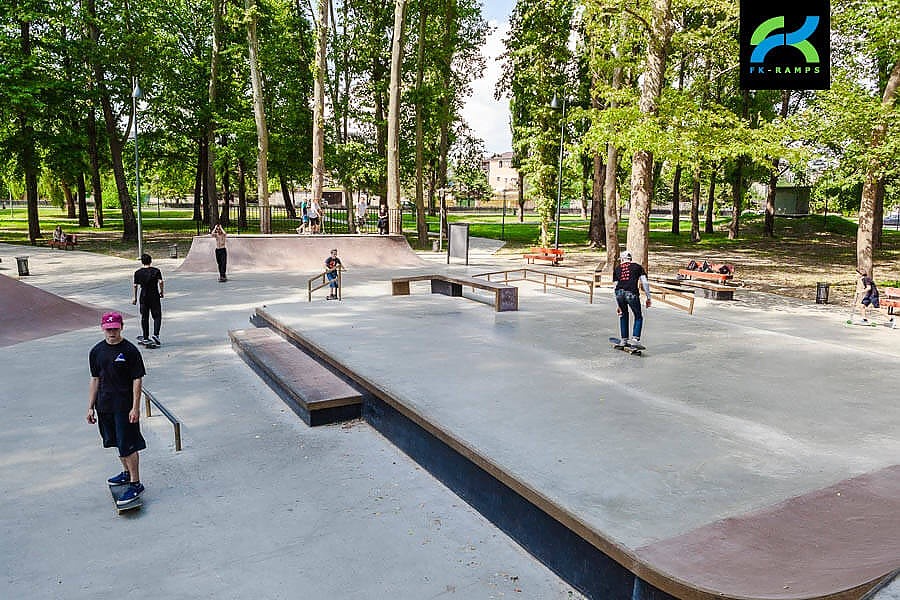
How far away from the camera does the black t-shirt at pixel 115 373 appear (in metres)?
5.25

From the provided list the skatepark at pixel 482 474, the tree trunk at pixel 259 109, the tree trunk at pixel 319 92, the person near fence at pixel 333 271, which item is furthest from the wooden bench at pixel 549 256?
the skatepark at pixel 482 474

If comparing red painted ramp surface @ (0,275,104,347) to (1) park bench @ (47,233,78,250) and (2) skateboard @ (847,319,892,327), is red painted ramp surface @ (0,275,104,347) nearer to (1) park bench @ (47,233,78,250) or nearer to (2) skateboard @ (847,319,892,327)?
(2) skateboard @ (847,319,892,327)

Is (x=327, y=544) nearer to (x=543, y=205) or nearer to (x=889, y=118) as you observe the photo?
(x=889, y=118)

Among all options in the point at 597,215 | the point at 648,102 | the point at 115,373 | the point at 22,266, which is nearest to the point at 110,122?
the point at 22,266

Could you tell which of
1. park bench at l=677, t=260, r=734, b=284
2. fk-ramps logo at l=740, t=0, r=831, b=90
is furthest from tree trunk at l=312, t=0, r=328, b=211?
fk-ramps logo at l=740, t=0, r=831, b=90

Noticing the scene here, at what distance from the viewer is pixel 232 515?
5449mm

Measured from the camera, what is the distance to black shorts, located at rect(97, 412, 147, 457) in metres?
5.38

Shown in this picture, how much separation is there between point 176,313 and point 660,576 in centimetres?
1278

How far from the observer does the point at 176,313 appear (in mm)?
14141

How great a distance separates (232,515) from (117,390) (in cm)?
143

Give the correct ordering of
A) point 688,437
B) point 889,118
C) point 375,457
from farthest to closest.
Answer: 1. point 889,118
2. point 375,457
3. point 688,437

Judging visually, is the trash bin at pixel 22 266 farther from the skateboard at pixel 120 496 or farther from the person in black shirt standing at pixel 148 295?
the skateboard at pixel 120 496

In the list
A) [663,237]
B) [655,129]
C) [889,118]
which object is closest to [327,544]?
[655,129]

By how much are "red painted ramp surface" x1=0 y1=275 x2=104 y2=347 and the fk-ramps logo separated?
44.2ft
